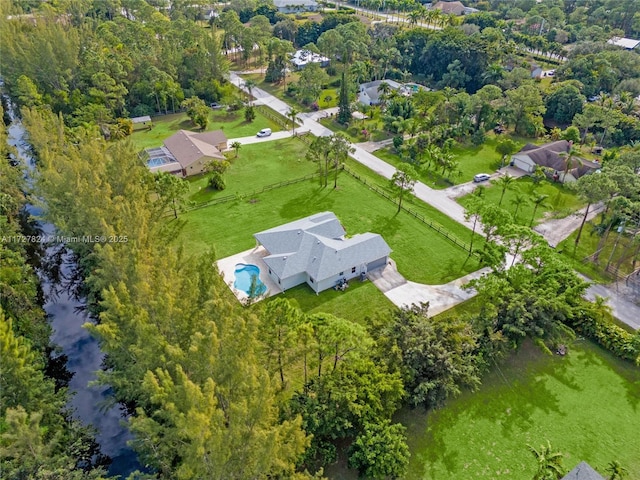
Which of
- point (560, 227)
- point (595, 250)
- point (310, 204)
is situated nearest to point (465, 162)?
point (560, 227)

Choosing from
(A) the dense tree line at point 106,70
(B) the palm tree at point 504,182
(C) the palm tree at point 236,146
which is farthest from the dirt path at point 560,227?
(A) the dense tree line at point 106,70

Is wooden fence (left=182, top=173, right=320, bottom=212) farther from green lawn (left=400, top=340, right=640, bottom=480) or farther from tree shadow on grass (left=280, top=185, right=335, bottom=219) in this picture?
green lawn (left=400, top=340, right=640, bottom=480)

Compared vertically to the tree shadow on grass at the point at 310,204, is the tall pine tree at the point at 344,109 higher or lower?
higher

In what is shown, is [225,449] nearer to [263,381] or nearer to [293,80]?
[263,381]

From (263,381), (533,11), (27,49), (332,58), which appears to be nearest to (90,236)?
(263,381)

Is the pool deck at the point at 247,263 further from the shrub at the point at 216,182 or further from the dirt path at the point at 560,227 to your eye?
the dirt path at the point at 560,227

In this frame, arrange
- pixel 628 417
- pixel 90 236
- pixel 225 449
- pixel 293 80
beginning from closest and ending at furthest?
pixel 225 449, pixel 628 417, pixel 90 236, pixel 293 80

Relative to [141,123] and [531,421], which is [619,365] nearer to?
[531,421]
